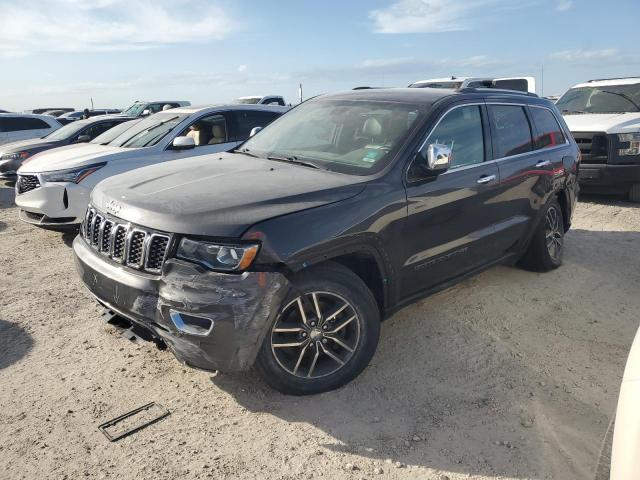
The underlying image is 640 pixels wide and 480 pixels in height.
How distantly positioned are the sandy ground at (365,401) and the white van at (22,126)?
10693 millimetres

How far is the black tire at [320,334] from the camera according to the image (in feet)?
9.91

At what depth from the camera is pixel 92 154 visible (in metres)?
6.95

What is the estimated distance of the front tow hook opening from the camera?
9.06ft

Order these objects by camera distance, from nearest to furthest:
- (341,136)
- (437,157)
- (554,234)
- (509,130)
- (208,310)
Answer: (208,310), (437,157), (341,136), (509,130), (554,234)

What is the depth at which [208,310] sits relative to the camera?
2.73 metres

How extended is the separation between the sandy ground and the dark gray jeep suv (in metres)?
0.36

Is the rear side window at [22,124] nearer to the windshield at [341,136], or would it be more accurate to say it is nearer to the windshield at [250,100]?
the windshield at [250,100]

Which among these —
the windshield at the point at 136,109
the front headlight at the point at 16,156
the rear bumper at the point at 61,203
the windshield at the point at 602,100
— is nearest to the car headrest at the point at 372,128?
the rear bumper at the point at 61,203

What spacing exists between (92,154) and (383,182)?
16.3 feet

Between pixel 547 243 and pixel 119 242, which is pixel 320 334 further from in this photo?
pixel 547 243

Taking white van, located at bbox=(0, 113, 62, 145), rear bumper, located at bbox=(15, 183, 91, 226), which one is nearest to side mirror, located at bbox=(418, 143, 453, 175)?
Result: rear bumper, located at bbox=(15, 183, 91, 226)

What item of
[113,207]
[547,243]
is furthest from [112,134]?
[547,243]

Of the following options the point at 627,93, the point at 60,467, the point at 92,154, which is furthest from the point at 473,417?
the point at 627,93

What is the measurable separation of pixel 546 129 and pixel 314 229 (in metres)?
3.30
